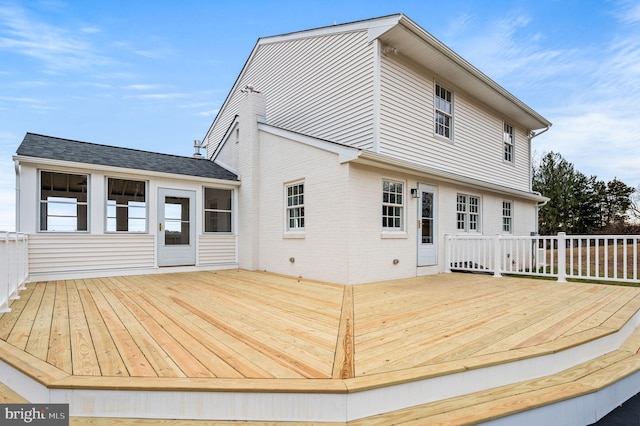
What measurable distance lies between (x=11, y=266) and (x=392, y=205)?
6.42 m

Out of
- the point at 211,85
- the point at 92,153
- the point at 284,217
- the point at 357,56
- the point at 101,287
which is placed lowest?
the point at 101,287

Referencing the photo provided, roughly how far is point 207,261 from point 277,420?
23.4 feet

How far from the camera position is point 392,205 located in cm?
670

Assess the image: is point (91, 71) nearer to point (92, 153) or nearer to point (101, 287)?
point (92, 153)

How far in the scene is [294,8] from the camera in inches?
440

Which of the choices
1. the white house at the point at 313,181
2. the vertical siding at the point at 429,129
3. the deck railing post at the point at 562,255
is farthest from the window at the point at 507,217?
the deck railing post at the point at 562,255

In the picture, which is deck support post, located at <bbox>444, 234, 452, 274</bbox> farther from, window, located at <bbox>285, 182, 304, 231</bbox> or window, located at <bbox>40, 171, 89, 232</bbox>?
window, located at <bbox>40, 171, 89, 232</bbox>

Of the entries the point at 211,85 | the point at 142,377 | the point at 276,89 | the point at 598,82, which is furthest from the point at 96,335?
the point at 598,82

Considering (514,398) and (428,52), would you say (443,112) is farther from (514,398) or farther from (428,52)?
(514,398)

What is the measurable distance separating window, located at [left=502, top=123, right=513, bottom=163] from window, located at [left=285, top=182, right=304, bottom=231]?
26.8ft

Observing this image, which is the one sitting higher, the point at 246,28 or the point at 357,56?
the point at 246,28

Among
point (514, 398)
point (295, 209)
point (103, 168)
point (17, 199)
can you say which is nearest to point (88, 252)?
point (17, 199)

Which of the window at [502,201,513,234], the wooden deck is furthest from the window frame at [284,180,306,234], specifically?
the window at [502,201,513,234]

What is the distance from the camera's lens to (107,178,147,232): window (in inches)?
294
